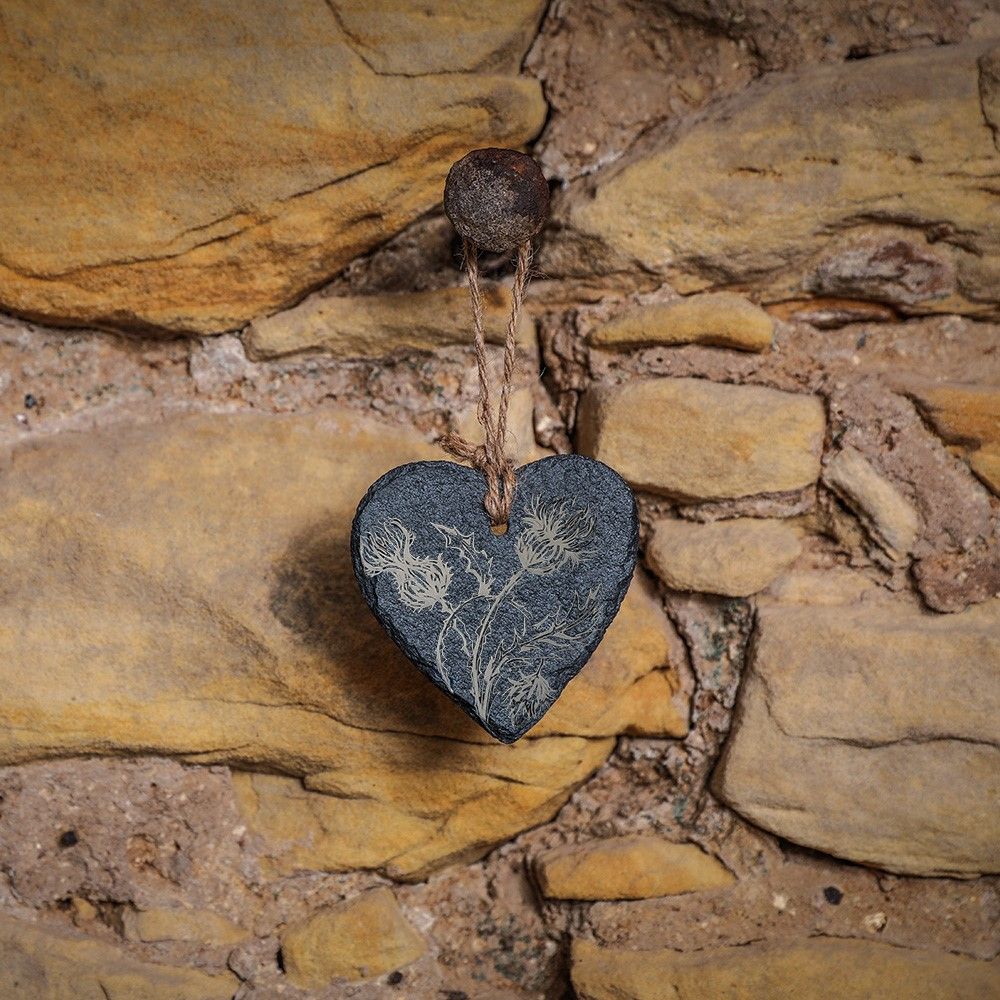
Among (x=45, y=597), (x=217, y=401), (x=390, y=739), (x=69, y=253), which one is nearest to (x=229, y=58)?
(x=69, y=253)

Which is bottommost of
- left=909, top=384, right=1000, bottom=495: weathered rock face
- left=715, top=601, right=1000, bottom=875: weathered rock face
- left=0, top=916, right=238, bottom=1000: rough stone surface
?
left=0, top=916, right=238, bottom=1000: rough stone surface

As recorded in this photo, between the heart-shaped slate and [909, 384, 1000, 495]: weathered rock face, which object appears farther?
[909, 384, 1000, 495]: weathered rock face

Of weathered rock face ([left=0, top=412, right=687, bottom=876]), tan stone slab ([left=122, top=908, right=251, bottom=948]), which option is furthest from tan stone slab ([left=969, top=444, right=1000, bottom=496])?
tan stone slab ([left=122, top=908, right=251, bottom=948])

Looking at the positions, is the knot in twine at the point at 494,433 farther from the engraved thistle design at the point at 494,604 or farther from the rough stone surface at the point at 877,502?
the rough stone surface at the point at 877,502

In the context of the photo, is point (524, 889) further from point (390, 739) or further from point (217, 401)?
point (217, 401)

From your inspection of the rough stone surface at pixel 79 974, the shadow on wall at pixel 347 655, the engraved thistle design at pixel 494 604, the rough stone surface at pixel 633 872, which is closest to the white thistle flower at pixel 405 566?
the engraved thistle design at pixel 494 604

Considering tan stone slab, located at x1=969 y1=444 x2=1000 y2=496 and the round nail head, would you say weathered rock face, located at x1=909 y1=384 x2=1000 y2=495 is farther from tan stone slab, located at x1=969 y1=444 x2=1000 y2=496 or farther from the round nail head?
the round nail head

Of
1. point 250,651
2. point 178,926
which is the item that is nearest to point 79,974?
point 178,926
